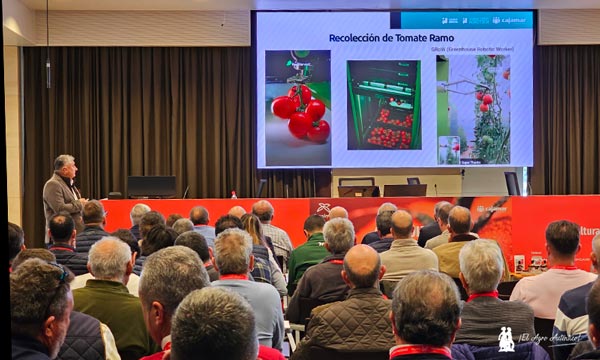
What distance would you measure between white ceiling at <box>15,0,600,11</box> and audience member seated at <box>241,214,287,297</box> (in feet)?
16.9

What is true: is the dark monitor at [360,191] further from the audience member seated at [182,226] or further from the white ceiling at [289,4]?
the audience member seated at [182,226]

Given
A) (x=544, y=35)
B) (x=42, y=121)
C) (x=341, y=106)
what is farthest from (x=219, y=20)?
(x=544, y=35)

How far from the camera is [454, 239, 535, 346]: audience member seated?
2650 mm

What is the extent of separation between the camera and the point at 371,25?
32.9ft

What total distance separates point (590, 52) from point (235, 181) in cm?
550

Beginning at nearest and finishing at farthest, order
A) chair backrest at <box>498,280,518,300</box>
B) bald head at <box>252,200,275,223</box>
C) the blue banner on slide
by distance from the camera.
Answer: chair backrest at <box>498,280,518,300</box> → bald head at <box>252,200,275,223</box> → the blue banner on slide

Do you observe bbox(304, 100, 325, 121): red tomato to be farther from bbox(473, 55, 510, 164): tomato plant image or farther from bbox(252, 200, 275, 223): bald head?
bbox(252, 200, 275, 223): bald head

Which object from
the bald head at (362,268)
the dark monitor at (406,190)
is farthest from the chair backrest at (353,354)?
the dark monitor at (406,190)

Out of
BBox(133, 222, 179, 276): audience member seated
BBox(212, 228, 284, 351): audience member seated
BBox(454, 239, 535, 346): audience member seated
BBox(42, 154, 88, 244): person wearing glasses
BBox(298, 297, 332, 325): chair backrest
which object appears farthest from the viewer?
BBox(42, 154, 88, 244): person wearing glasses

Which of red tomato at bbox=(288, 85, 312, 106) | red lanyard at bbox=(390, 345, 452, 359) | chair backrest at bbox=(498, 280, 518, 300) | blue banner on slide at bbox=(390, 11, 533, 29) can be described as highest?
blue banner on slide at bbox=(390, 11, 533, 29)

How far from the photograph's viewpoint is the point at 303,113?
10117 mm

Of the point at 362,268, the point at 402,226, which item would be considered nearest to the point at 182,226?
the point at 402,226

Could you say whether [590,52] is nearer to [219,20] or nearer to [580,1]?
[580,1]

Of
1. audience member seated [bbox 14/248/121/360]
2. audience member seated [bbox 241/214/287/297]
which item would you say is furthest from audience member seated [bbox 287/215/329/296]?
audience member seated [bbox 14/248/121/360]
